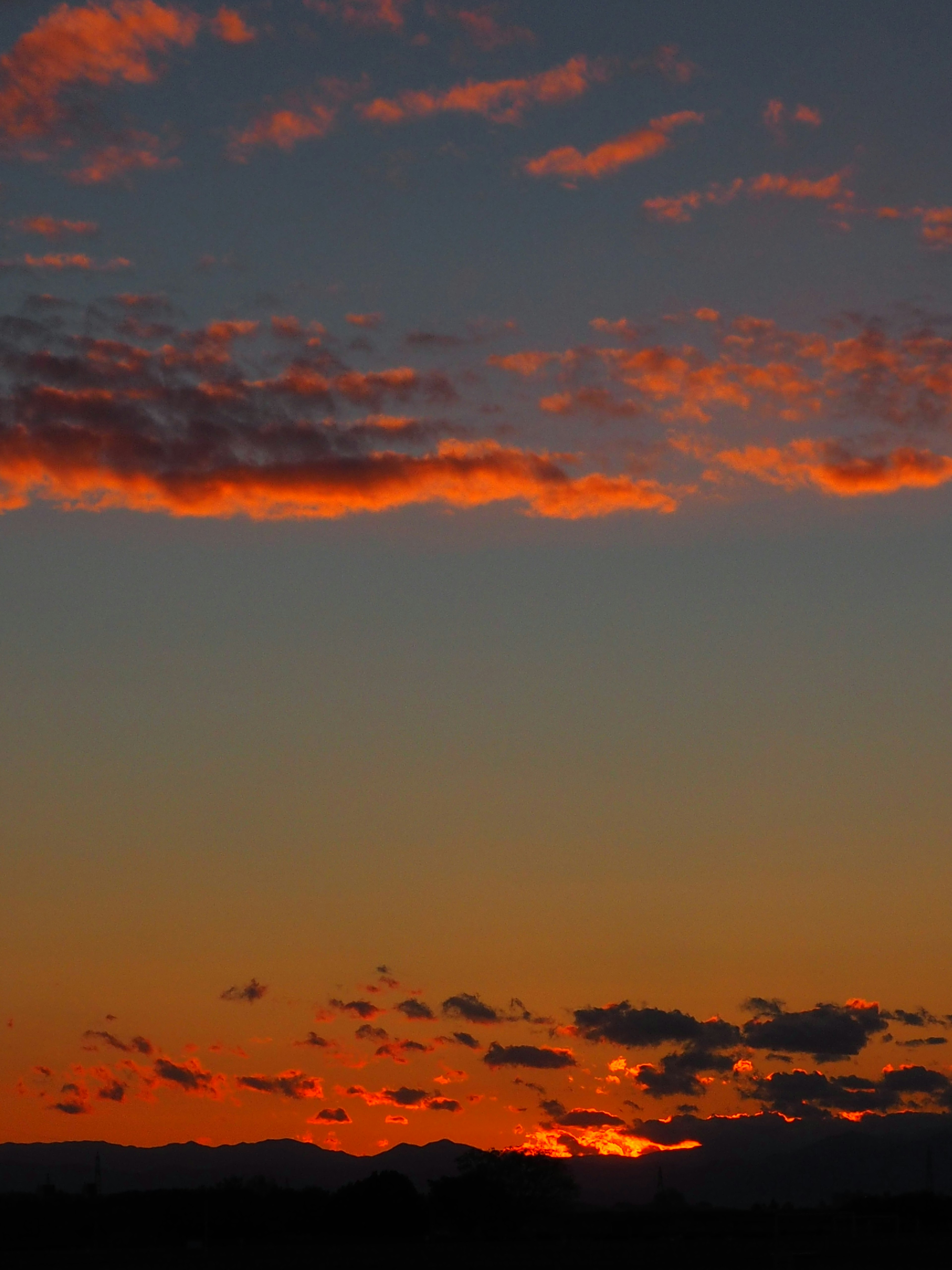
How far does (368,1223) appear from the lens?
140 meters

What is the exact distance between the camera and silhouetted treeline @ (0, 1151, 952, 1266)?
358 ft

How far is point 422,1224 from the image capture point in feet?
485

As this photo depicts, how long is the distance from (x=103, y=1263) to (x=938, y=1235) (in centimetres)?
6579

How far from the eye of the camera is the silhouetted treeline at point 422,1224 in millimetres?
109125

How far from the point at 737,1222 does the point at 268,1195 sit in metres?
46.9

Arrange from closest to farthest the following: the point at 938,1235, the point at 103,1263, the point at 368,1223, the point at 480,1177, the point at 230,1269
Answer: the point at 230,1269, the point at 103,1263, the point at 938,1235, the point at 368,1223, the point at 480,1177

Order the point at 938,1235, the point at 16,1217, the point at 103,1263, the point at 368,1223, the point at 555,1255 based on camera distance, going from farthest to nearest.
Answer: the point at 16,1217
the point at 368,1223
the point at 938,1235
the point at 555,1255
the point at 103,1263

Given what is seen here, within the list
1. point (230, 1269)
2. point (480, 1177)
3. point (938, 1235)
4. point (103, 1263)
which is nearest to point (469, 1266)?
point (230, 1269)

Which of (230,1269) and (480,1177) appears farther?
(480,1177)

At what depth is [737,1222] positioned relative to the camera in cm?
15800

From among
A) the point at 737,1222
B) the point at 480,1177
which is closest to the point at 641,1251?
the point at 737,1222

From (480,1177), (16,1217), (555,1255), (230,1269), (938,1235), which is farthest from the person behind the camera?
(480,1177)

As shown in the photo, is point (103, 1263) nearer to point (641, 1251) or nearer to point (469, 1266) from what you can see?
point (469, 1266)

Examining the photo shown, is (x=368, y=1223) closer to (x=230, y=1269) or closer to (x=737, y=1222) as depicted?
(x=737, y=1222)
